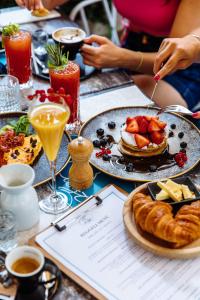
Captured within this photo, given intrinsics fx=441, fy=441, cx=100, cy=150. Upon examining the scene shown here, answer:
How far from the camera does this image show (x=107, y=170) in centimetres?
122

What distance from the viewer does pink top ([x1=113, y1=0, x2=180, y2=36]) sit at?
1811mm

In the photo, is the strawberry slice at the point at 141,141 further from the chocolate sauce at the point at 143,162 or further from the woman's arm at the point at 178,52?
the woman's arm at the point at 178,52

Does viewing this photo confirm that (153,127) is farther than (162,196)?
Yes

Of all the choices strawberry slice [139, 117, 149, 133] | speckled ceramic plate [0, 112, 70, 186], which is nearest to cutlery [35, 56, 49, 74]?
speckled ceramic plate [0, 112, 70, 186]

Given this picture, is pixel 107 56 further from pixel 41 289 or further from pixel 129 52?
pixel 41 289

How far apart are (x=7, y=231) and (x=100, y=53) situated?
0.90 m

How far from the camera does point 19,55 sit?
4.97 feet

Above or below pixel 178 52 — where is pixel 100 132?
below

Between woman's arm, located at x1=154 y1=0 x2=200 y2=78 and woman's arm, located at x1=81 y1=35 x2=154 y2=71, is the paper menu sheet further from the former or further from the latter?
woman's arm, located at x1=81 y1=35 x2=154 y2=71

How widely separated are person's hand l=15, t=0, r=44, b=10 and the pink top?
34cm

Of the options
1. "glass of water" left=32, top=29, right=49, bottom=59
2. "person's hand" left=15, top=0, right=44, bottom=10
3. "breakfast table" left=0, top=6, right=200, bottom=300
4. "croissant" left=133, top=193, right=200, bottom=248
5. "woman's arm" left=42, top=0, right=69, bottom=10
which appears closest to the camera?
"croissant" left=133, top=193, right=200, bottom=248

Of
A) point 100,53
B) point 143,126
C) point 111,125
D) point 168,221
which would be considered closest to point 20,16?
point 100,53

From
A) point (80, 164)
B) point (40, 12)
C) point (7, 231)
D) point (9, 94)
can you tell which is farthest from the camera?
point (40, 12)

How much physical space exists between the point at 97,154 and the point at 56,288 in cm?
46
